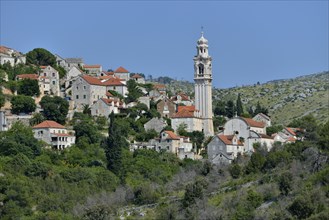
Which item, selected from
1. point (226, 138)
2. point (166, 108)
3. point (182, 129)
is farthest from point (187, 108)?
point (226, 138)

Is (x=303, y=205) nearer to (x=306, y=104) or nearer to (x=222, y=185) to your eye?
(x=222, y=185)

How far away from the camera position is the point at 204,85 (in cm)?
9638

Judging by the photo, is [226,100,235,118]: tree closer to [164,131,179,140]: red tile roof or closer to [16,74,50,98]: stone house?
[164,131,179,140]: red tile roof

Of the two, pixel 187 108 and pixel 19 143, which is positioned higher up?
pixel 187 108

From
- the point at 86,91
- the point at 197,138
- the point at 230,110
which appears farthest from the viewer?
the point at 230,110

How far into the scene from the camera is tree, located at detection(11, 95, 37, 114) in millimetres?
87875

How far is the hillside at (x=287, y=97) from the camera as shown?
122 metres

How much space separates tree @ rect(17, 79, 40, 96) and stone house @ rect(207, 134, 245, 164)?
15.9 metres

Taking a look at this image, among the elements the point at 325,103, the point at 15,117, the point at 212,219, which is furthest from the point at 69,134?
the point at 325,103

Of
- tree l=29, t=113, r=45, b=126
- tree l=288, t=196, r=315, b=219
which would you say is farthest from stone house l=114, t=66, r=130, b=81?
tree l=288, t=196, r=315, b=219

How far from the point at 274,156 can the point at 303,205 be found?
15.2 m

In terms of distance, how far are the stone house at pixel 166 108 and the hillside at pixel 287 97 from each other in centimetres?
2060

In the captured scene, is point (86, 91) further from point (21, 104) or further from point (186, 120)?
point (186, 120)

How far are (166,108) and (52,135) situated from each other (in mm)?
17184
